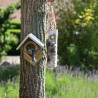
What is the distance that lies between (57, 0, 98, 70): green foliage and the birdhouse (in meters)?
4.71

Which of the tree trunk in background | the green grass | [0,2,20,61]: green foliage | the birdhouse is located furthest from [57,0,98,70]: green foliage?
the birdhouse

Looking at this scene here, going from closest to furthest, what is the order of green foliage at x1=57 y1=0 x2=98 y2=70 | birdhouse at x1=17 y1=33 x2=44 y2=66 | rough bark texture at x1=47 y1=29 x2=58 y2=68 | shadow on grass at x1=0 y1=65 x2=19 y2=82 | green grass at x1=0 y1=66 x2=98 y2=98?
birdhouse at x1=17 y1=33 x2=44 y2=66 → rough bark texture at x1=47 y1=29 x2=58 y2=68 → green grass at x1=0 y1=66 x2=98 y2=98 → shadow on grass at x1=0 y1=65 x2=19 y2=82 → green foliage at x1=57 y1=0 x2=98 y2=70

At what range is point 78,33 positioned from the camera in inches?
349

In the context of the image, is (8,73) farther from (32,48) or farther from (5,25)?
(5,25)

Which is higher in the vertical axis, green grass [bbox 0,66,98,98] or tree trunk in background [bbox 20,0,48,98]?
tree trunk in background [bbox 20,0,48,98]

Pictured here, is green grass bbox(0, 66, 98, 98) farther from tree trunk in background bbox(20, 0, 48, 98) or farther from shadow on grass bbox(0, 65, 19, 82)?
tree trunk in background bbox(20, 0, 48, 98)

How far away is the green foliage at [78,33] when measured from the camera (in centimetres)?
842

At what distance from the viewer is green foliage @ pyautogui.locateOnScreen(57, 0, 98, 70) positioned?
8422mm

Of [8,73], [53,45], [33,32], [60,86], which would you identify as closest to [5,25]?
[8,73]

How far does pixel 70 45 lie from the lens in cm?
843

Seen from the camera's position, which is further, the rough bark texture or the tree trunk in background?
the rough bark texture

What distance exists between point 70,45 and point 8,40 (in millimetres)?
3274

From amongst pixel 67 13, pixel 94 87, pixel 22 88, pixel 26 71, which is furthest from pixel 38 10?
pixel 67 13

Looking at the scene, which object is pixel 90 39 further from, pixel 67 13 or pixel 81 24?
pixel 67 13
